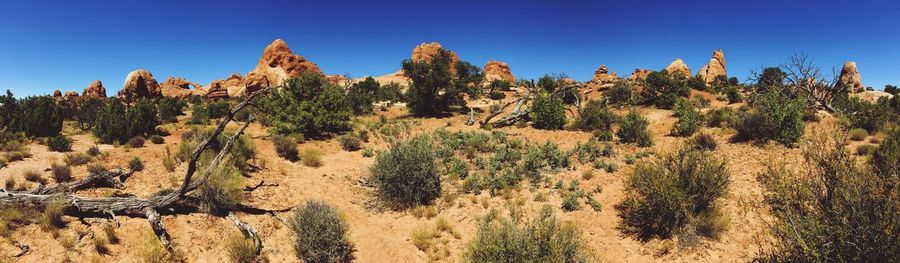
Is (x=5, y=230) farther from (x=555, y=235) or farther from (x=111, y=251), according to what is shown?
(x=555, y=235)

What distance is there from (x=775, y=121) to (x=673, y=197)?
8598 mm

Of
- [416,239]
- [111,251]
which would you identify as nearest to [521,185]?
[416,239]

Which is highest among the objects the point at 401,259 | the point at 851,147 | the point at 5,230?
the point at 851,147

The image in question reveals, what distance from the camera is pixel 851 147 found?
40.0ft

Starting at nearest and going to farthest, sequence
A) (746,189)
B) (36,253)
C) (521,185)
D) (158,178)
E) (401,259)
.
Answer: (36,253) → (401,259) → (746,189) → (158,178) → (521,185)

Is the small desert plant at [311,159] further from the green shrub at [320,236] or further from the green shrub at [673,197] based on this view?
the green shrub at [673,197]

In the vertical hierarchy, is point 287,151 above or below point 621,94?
below

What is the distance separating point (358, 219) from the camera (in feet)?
30.9

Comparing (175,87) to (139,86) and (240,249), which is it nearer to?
(139,86)

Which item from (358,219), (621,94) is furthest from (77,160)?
(621,94)

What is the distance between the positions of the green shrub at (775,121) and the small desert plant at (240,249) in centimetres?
1497

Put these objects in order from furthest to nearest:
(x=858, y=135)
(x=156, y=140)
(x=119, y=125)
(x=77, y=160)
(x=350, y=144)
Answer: (x=350, y=144) < (x=156, y=140) < (x=119, y=125) < (x=858, y=135) < (x=77, y=160)

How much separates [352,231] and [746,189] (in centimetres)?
915

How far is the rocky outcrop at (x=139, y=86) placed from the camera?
167 feet
